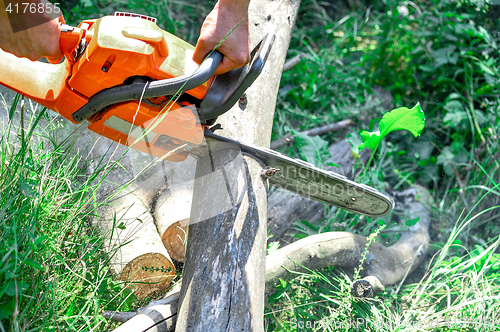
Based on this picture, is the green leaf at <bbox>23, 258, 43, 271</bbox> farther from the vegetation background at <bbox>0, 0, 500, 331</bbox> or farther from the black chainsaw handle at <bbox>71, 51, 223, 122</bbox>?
the black chainsaw handle at <bbox>71, 51, 223, 122</bbox>

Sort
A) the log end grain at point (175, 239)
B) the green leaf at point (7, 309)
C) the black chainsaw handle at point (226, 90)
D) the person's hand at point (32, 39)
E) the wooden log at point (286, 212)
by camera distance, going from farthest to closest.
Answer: the wooden log at point (286, 212) → the log end grain at point (175, 239) → the black chainsaw handle at point (226, 90) → the person's hand at point (32, 39) → the green leaf at point (7, 309)

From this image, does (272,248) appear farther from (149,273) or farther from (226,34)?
(226,34)

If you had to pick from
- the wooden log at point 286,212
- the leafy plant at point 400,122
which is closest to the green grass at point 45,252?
the wooden log at point 286,212

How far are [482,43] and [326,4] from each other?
1720mm

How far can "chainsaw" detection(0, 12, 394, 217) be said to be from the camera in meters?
1.43

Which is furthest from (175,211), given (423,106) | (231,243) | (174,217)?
(423,106)

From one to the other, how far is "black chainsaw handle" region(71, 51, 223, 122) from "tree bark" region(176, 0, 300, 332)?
1.57 feet

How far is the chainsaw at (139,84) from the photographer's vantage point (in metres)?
1.43

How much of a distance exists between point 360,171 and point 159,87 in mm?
1851

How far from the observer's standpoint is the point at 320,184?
196 cm

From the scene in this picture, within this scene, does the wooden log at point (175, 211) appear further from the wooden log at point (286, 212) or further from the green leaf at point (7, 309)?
the green leaf at point (7, 309)

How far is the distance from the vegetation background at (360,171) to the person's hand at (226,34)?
2.55 feet

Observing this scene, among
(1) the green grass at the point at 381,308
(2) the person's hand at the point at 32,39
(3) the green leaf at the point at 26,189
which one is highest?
(2) the person's hand at the point at 32,39

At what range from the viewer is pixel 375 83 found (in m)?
3.79
